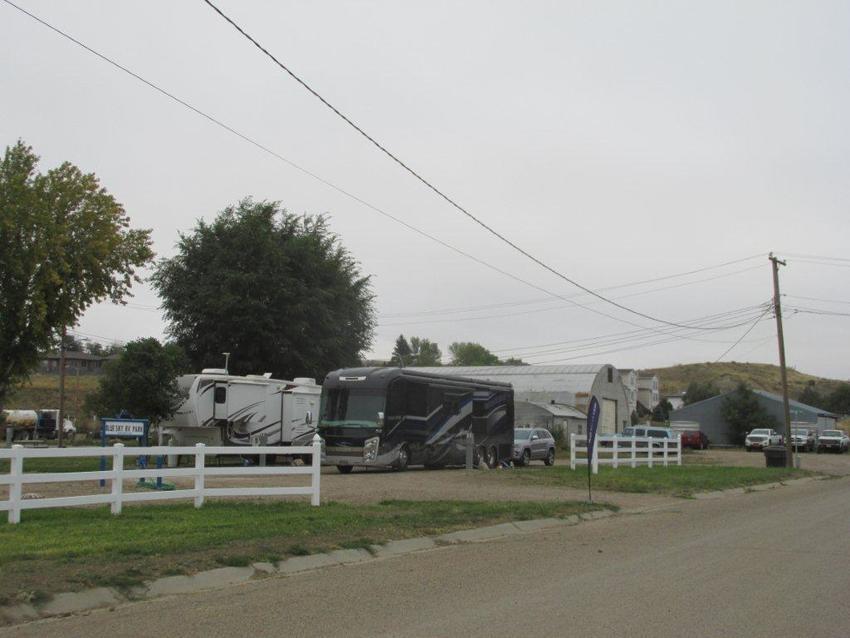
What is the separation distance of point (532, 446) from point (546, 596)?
2530 centimetres

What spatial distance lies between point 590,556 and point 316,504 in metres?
5.69

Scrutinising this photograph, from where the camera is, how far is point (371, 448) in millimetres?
26234

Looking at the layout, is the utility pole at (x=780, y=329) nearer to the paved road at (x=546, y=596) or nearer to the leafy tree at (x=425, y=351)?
the paved road at (x=546, y=596)

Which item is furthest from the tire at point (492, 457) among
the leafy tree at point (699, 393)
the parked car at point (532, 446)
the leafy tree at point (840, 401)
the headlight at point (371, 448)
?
the leafy tree at point (840, 401)

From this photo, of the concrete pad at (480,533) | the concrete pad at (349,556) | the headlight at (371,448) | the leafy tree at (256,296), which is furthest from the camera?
the leafy tree at (256,296)

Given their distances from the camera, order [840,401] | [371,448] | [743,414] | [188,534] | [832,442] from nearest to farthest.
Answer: [188,534] → [371,448] → [832,442] → [743,414] → [840,401]

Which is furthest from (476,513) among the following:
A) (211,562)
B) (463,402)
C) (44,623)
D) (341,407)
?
(463,402)

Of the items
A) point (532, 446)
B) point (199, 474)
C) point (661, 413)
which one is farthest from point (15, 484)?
point (661, 413)

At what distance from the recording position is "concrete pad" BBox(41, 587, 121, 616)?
310 inches

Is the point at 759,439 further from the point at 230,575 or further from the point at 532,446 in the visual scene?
the point at 230,575

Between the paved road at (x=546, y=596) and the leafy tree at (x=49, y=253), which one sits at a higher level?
the leafy tree at (x=49, y=253)

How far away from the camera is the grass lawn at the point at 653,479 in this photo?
77.9ft

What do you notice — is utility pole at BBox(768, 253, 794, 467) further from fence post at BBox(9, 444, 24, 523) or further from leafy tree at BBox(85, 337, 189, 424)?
fence post at BBox(9, 444, 24, 523)

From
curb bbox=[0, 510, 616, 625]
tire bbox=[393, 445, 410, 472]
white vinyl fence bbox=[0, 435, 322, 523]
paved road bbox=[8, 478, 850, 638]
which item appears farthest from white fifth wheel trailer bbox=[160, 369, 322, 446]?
paved road bbox=[8, 478, 850, 638]
